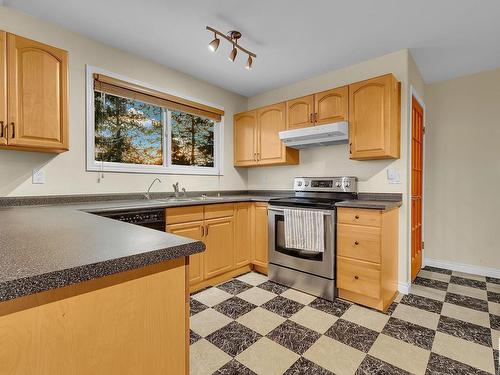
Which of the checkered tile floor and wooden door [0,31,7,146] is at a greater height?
wooden door [0,31,7,146]

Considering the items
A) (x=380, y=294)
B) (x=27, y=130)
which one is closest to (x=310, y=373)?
(x=380, y=294)

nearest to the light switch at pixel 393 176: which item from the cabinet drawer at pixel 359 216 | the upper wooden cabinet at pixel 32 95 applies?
the cabinet drawer at pixel 359 216

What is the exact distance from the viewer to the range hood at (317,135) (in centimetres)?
264

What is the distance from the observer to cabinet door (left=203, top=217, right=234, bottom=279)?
2691 millimetres

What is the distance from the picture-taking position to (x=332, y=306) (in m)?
2.30

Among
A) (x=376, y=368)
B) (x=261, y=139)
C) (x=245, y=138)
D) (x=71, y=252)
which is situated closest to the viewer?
(x=71, y=252)

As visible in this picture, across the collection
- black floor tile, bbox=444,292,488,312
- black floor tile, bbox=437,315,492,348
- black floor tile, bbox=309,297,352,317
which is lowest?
black floor tile, bbox=309,297,352,317

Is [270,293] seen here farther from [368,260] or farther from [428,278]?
[428,278]

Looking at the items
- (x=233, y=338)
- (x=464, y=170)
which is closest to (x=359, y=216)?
(x=233, y=338)

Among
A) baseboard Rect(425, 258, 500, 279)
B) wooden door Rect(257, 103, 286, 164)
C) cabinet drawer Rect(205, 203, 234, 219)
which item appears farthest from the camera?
wooden door Rect(257, 103, 286, 164)

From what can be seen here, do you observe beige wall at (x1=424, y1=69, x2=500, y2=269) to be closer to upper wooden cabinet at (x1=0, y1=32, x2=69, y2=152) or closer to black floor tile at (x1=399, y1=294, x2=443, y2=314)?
black floor tile at (x1=399, y1=294, x2=443, y2=314)

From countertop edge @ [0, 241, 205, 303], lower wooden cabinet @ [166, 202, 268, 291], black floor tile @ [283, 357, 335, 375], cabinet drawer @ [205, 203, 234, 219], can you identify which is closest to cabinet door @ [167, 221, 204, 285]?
lower wooden cabinet @ [166, 202, 268, 291]

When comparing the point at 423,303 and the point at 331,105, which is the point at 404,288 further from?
the point at 331,105

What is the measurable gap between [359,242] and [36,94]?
8.97 feet
